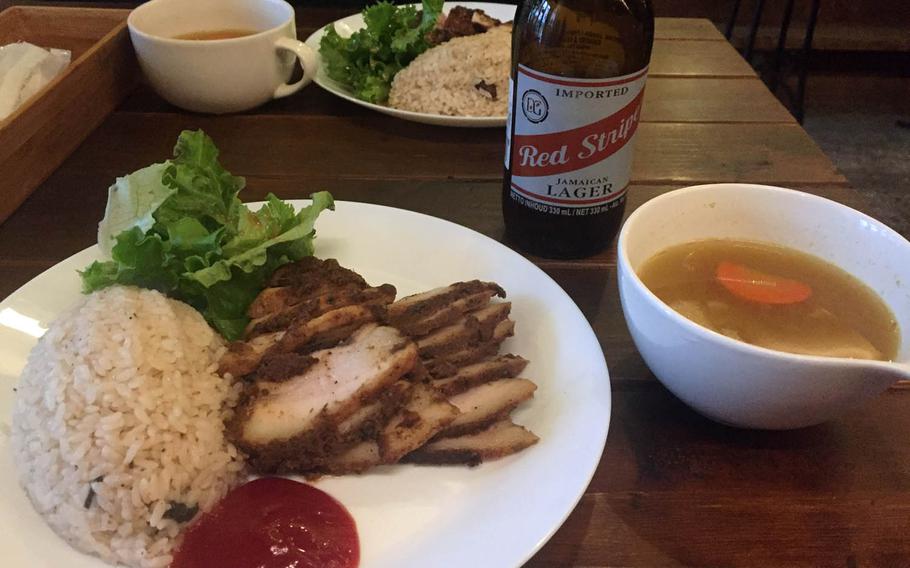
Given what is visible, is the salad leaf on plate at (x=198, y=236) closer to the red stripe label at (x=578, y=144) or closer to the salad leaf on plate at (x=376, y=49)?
the red stripe label at (x=578, y=144)

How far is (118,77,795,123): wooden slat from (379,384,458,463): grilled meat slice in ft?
4.08

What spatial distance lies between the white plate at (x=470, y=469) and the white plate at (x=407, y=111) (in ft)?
1.85

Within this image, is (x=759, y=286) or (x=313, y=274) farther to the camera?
(x=313, y=274)

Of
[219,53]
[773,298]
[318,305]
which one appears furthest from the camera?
[219,53]

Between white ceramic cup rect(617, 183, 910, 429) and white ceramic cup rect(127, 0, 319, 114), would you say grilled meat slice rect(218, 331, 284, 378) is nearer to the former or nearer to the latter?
white ceramic cup rect(617, 183, 910, 429)

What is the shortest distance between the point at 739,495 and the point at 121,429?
0.89 meters

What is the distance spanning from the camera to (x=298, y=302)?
1.25 metres

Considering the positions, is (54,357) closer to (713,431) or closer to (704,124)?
(713,431)

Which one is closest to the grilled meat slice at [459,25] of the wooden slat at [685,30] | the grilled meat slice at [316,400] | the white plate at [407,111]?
the white plate at [407,111]

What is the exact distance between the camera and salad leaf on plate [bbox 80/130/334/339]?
4.08 ft

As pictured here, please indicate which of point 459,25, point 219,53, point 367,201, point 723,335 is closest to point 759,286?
point 723,335

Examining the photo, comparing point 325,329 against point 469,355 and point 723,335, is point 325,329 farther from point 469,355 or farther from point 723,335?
point 723,335

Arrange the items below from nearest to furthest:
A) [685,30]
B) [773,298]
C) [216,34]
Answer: [773,298] → [216,34] → [685,30]

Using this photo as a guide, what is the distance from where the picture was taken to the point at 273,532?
3.04ft
